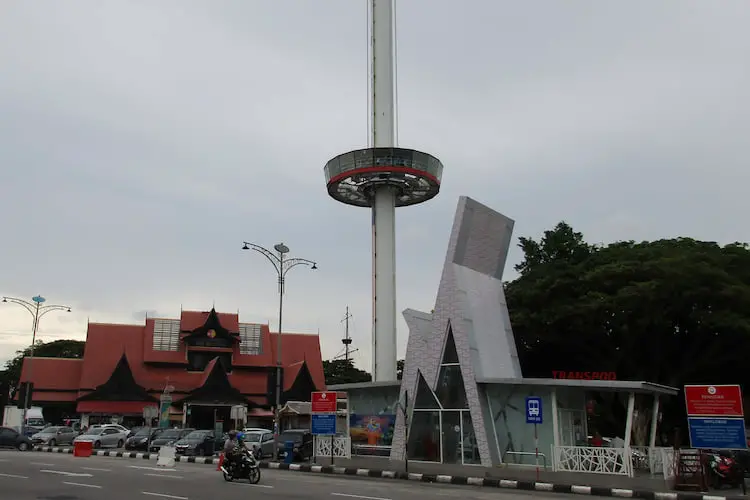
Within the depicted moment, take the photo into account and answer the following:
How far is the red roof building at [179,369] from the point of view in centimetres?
5478

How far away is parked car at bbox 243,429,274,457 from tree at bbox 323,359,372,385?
4440 cm

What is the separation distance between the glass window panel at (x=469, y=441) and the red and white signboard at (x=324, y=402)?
216 inches

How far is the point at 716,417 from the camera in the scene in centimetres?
2052

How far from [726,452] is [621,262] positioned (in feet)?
42.6

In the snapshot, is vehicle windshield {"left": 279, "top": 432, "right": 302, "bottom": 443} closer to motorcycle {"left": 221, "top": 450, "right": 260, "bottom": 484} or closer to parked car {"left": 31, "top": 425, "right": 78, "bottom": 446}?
motorcycle {"left": 221, "top": 450, "right": 260, "bottom": 484}

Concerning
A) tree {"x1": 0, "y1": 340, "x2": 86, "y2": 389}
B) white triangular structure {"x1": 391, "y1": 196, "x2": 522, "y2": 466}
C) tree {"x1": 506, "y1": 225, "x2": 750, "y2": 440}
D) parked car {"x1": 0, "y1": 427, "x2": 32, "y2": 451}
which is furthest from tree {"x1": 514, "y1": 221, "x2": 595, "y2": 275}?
tree {"x1": 0, "y1": 340, "x2": 86, "y2": 389}

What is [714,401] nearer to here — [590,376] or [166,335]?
[590,376]

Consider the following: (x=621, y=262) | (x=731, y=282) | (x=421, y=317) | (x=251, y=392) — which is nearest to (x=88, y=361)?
(x=251, y=392)

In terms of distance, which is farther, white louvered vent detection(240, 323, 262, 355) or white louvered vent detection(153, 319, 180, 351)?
white louvered vent detection(240, 323, 262, 355)

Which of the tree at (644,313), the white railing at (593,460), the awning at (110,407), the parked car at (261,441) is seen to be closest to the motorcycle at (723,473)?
the white railing at (593,460)

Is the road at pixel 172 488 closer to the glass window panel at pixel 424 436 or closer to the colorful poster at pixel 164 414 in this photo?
the glass window panel at pixel 424 436

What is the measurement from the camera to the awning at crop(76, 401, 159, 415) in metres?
53.9

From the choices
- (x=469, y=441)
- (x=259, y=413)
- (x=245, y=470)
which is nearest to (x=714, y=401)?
(x=469, y=441)

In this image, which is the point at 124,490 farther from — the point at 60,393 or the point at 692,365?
the point at 60,393
